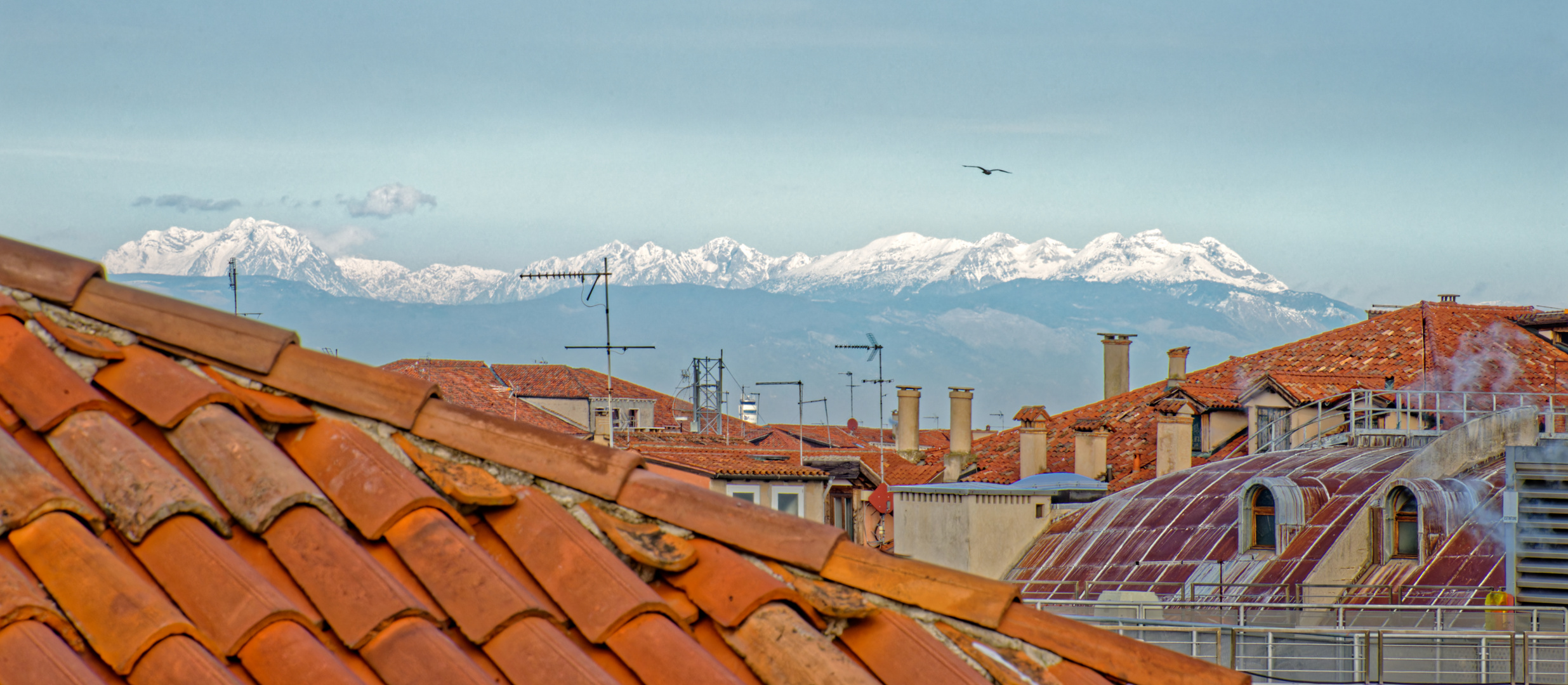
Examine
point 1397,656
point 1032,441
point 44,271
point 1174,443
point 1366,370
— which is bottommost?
point 1397,656

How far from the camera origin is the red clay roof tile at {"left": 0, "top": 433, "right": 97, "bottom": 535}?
3172 mm

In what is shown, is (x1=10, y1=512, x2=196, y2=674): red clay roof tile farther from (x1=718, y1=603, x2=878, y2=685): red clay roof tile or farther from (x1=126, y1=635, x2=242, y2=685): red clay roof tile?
(x1=718, y1=603, x2=878, y2=685): red clay roof tile

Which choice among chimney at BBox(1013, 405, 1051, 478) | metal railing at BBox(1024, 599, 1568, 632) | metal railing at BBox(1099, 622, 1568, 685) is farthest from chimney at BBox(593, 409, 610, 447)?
metal railing at BBox(1099, 622, 1568, 685)

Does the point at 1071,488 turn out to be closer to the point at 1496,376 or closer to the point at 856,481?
the point at 856,481

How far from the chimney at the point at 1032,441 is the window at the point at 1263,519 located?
12.6 metres

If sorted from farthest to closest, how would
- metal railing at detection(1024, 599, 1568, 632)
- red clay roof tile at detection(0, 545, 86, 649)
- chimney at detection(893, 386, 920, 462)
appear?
1. chimney at detection(893, 386, 920, 462)
2. metal railing at detection(1024, 599, 1568, 632)
3. red clay roof tile at detection(0, 545, 86, 649)

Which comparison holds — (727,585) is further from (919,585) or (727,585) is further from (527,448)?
(527,448)

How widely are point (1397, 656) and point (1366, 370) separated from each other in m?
Answer: 24.4

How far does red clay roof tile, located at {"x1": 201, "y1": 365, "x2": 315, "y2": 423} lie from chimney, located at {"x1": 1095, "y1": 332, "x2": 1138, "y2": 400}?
45.6 meters

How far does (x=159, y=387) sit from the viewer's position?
3.74m

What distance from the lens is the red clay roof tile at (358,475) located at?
3.52m

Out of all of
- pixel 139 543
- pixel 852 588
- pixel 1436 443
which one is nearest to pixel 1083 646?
pixel 852 588

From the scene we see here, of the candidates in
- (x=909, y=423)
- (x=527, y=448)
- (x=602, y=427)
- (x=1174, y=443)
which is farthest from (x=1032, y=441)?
(x=527, y=448)

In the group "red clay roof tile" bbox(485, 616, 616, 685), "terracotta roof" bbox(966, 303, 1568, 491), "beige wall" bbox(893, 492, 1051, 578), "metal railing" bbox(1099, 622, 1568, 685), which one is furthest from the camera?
"terracotta roof" bbox(966, 303, 1568, 491)
